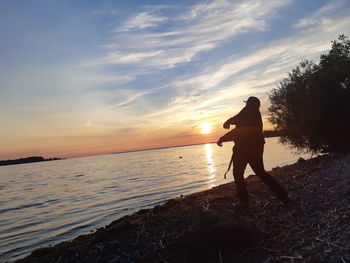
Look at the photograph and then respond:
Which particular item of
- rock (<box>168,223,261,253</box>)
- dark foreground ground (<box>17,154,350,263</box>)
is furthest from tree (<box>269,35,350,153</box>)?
rock (<box>168,223,261,253</box>)

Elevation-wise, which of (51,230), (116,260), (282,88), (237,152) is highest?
(282,88)

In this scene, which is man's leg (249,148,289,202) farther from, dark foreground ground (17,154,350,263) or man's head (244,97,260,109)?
man's head (244,97,260,109)

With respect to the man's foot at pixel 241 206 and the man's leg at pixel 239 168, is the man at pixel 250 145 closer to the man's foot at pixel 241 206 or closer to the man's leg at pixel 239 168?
the man's leg at pixel 239 168

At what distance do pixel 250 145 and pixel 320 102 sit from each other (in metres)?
19.7

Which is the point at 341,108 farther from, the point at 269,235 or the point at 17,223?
the point at 17,223

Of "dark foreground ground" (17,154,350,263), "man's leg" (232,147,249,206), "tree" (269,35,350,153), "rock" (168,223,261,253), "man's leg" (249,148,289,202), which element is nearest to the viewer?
"dark foreground ground" (17,154,350,263)

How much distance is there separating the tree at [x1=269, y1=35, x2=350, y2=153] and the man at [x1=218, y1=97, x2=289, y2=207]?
62.9ft

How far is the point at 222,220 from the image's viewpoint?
588 cm

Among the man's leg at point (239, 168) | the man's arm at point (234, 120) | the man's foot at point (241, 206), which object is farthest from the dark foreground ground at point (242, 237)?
the man's arm at point (234, 120)

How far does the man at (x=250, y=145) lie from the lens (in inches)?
327

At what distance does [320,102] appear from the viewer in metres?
24.8

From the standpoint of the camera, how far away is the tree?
24.7m

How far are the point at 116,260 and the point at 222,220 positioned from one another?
8.23 ft

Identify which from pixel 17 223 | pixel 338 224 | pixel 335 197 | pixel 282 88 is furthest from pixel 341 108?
pixel 17 223
